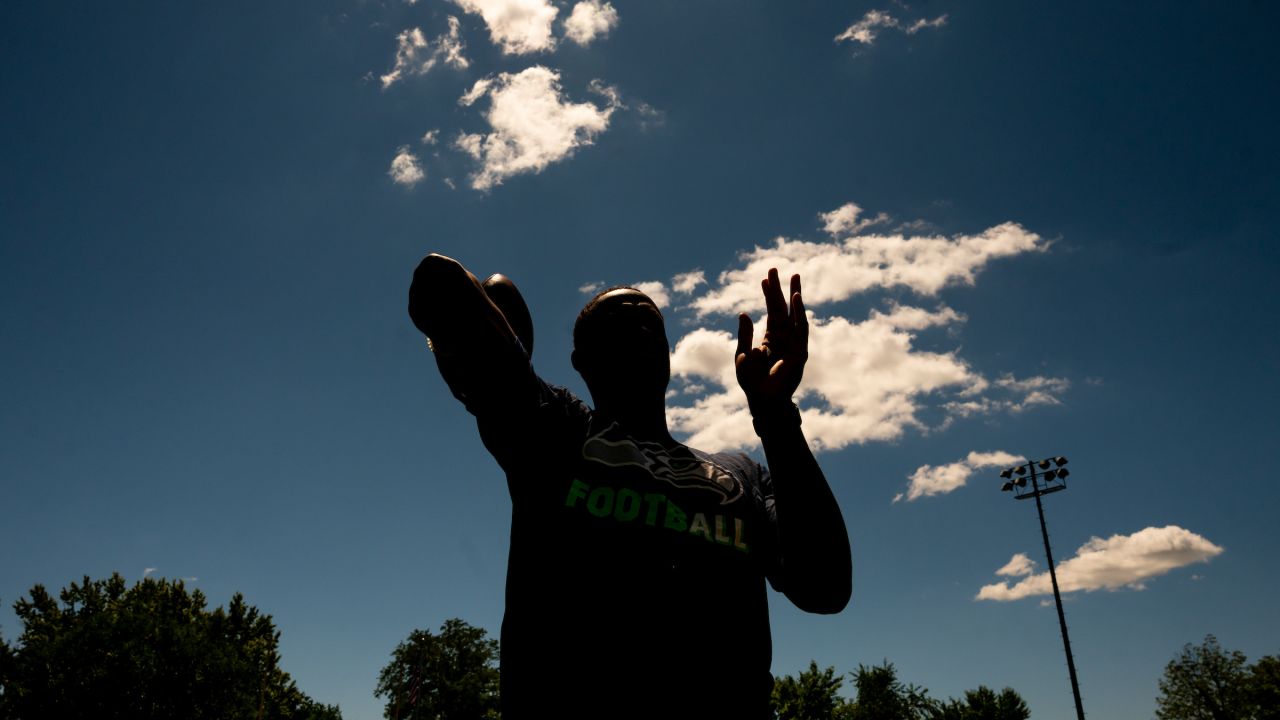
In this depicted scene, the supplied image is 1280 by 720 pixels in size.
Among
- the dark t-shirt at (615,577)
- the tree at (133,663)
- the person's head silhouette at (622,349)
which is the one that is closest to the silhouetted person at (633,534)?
the dark t-shirt at (615,577)

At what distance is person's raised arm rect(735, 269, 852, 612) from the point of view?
91.3 inches

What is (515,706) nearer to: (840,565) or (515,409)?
(515,409)

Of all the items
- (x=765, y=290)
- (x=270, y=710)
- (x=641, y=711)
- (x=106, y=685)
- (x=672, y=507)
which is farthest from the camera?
(x=270, y=710)

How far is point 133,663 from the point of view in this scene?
30.0 metres

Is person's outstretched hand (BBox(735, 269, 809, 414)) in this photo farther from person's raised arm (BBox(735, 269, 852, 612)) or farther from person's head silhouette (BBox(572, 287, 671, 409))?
person's head silhouette (BBox(572, 287, 671, 409))

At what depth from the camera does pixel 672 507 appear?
2178mm

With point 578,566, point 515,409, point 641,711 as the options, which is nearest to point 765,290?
point 515,409

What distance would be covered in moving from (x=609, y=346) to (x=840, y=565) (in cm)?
119

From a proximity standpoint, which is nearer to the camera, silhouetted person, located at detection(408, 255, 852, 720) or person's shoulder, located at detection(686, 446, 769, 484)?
silhouetted person, located at detection(408, 255, 852, 720)

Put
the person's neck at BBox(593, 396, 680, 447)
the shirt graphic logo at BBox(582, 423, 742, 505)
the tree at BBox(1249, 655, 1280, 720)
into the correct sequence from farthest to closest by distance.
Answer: the tree at BBox(1249, 655, 1280, 720), the person's neck at BBox(593, 396, 680, 447), the shirt graphic logo at BBox(582, 423, 742, 505)

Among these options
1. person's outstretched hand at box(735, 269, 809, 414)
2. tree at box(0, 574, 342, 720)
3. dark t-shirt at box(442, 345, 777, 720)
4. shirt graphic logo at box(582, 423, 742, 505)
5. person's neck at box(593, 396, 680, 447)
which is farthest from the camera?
tree at box(0, 574, 342, 720)

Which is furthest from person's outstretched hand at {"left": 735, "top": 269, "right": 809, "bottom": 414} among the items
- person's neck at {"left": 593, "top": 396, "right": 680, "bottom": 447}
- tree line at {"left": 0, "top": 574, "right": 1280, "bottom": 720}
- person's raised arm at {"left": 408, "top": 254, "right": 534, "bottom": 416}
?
tree line at {"left": 0, "top": 574, "right": 1280, "bottom": 720}

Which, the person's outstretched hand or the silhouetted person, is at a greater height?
the person's outstretched hand

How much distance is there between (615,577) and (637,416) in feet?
2.60
